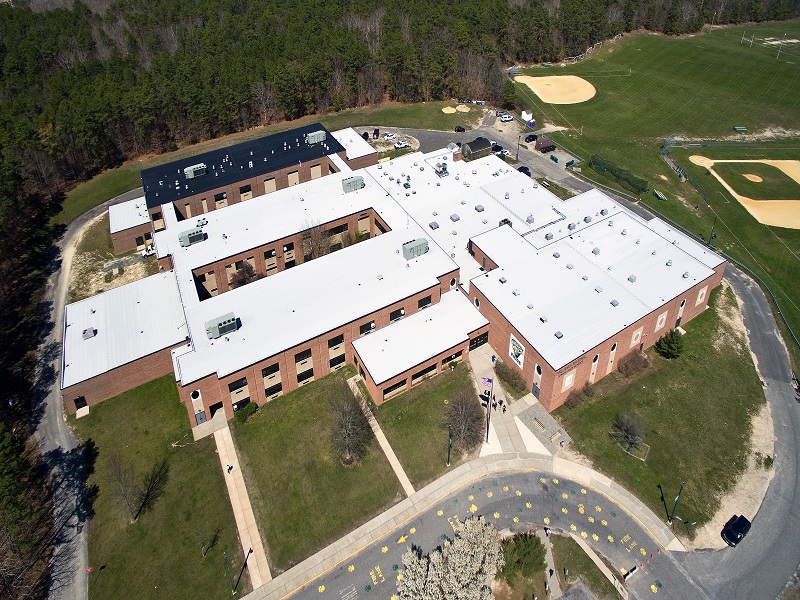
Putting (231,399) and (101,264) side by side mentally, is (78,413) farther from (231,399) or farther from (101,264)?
(101,264)

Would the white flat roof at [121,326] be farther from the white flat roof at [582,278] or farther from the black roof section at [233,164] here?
the white flat roof at [582,278]

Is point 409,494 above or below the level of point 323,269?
below

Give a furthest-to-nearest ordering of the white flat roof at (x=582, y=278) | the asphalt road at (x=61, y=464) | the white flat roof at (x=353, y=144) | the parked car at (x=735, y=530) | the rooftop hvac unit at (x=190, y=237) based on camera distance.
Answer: the white flat roof at (x=353, y=144) → the rooftop hvac unit at (x=190, y=237) → the white flat roof at (x=582, y=278) → the parked car at (x=735, y=530) → the asphalt road at (x=61, y=464)

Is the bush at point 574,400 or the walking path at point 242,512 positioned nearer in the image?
the walking path at point 242,512

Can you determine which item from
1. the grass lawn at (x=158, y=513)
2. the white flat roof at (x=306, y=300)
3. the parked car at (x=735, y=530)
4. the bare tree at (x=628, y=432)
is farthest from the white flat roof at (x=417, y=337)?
the parked car at (x=735, y=530)

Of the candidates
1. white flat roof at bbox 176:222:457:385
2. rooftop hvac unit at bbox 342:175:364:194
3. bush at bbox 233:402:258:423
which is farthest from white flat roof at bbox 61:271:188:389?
rooftop hvac unit at bbox 342:175:364:194

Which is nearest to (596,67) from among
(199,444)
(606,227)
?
(606,227)

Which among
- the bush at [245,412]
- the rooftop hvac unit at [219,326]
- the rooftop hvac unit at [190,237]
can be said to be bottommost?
the bush at [245,412]

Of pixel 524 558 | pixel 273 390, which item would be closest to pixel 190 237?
pixel 273 390
